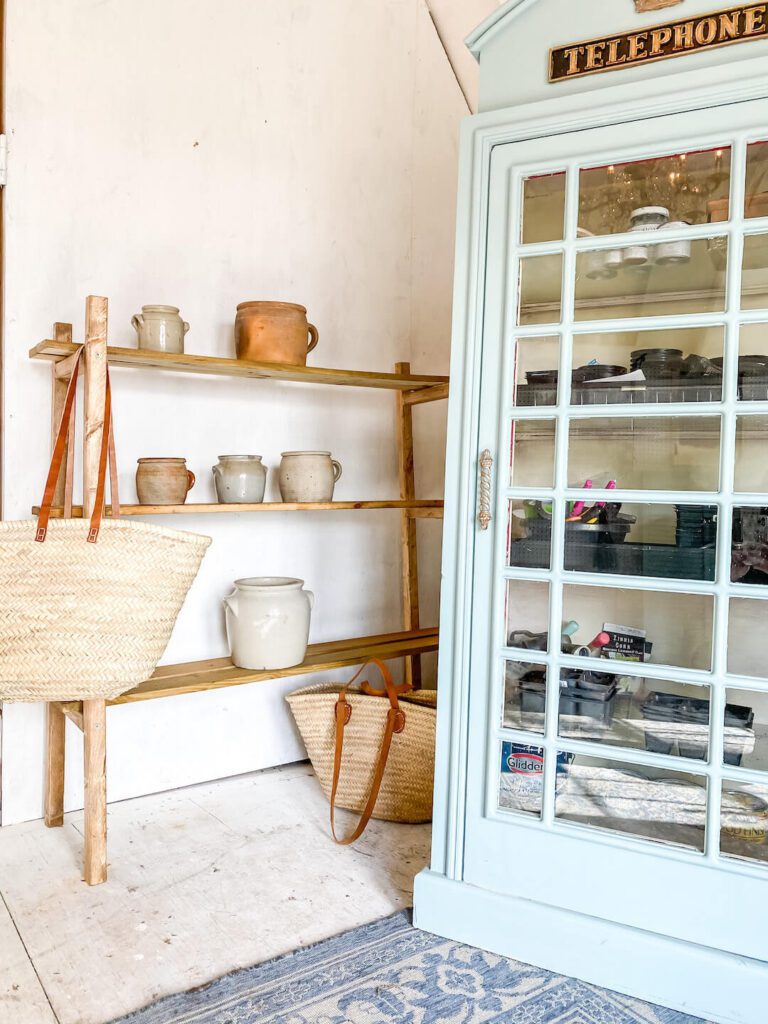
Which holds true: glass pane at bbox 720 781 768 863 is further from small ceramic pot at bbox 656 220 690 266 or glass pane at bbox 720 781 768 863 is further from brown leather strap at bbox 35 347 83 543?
brown leather strap at bbox 35 347 83 543

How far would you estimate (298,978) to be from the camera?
1732mm

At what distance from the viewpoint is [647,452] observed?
5.73 feet

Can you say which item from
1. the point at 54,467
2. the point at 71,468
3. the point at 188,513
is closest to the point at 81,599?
the point at 54,467

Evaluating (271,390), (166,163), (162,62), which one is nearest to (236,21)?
(162,62)

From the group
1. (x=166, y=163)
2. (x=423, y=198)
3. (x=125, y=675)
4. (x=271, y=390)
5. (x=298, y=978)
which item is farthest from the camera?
(x=423, y=198)

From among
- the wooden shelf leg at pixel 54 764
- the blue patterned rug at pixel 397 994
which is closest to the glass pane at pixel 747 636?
the blue patterned rug at pixel 397 994

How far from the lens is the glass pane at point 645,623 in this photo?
169cm

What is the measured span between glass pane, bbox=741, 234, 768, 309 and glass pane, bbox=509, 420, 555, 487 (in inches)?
17.3

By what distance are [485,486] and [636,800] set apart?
708 mm

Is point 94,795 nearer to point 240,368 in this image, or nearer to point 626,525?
point 240,368

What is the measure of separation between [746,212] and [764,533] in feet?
2.00

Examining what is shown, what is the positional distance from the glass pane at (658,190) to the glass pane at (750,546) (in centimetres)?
57

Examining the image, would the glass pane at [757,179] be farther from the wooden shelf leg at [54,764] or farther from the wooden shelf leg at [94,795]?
the wooden shelf leg at [54,764]

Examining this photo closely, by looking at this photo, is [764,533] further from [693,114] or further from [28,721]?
[28,721]
